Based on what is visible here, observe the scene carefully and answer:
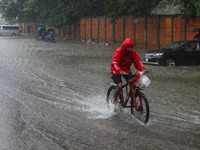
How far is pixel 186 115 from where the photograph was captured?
7.80 metres

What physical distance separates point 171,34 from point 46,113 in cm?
2190

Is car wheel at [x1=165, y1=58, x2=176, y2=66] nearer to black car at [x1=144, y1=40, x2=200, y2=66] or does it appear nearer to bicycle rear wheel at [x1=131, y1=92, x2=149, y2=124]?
black car at [x1=144, y1=40, x2=200, y2=66]

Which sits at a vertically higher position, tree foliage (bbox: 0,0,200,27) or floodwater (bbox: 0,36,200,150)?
tree foliage (bbox: 0,0,200,27)

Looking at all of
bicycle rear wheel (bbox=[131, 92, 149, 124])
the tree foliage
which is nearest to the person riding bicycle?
bicycle rear wheel (bbox=[131, 92, 149, 124])

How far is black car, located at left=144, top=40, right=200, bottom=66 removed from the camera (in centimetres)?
1786

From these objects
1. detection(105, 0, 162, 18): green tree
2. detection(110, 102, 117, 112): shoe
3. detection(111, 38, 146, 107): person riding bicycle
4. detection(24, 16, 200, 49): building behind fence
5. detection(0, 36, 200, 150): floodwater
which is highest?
detection(105, 0, 162, 18): green tree

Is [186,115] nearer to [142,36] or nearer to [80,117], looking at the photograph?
[80,117]

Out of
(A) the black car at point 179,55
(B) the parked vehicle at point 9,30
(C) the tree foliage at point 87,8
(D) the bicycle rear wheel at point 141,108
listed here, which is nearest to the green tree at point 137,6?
(C) the tree foliage at point 87,8

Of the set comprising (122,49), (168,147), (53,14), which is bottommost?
(168,147)

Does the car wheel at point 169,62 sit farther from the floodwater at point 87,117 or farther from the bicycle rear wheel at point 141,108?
the bicycle rear wheel at point 141,108

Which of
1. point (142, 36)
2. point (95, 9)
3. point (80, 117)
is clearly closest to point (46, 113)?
point (80, 117)

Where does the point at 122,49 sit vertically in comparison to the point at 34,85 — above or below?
above

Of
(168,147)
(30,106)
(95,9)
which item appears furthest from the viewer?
(95,9)

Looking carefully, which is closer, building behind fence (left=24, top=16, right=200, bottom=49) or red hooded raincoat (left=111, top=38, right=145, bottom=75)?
red hooded raincoat (left=111, top=38, right=145, bottom=75)
